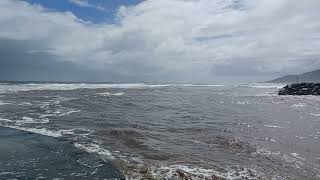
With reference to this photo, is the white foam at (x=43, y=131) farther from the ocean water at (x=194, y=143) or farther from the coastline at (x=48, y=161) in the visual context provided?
the coastline at (x=48, y=161)

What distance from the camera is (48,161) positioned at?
1062 centimetres

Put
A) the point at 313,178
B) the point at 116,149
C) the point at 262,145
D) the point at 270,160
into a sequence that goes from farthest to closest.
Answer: the point at 262,145, the point at 116,149, the point at 270,160, the point at 313,178

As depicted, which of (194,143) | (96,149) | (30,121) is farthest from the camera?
(30,121)

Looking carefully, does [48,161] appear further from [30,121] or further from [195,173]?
[30,121]

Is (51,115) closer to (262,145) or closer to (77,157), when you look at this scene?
(77,157)

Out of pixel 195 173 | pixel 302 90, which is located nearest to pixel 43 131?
pixel 195 173

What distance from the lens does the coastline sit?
939cm

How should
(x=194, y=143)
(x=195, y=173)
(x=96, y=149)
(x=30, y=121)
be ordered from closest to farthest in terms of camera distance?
(x=195, y=173) → (x=96, y=149) → (x=194, y=143) → (x=30, y=121)

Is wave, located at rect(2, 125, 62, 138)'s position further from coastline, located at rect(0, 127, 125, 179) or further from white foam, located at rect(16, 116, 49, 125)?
white foam, located at rect(16, 116, 49, 125)

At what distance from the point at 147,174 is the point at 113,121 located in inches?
438

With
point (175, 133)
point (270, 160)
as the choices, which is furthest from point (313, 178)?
point (175, 133)

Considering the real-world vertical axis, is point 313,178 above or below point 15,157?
below

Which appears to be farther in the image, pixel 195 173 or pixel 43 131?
pixel 43 131

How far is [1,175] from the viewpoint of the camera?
9086 mm
